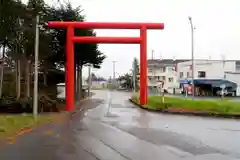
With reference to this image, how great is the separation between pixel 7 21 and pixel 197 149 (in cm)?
1420

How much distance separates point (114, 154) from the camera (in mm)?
9352

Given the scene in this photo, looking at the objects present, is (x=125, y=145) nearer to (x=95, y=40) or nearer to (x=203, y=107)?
(x=203, y=107)

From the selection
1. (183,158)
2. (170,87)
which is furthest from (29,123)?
(170,87)

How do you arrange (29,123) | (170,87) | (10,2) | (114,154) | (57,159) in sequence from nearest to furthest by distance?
(57,159) < (114,154) < (29,123) < (10,2) < (170,87)

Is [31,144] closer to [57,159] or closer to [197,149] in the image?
[57,159]

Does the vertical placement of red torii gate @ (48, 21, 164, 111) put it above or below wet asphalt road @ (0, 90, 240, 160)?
above

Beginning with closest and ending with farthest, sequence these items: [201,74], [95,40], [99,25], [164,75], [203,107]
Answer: [203,107] → [99,25] → [95,40] → [201,74] → [164,75]

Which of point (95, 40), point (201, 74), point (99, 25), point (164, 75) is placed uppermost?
point (99, 25)

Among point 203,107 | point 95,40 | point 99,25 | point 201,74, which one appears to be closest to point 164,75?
point 201,74

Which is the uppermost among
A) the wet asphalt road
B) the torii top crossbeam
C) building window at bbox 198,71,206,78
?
the torii top crossbeam

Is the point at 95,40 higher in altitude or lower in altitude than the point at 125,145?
higher

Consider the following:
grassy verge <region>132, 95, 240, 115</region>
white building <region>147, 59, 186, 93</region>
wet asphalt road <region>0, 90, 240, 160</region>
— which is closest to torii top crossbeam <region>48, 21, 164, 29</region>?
grassy verge <region>132, 95, 240, 115</region>

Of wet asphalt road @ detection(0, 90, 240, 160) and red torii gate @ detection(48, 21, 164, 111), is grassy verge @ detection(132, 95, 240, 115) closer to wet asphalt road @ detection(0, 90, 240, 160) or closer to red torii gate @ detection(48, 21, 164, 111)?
red torii gate @ detection(48, 21, 164, 111)

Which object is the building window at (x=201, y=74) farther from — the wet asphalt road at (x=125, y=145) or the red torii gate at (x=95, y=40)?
the wet asphalt road at (x=125, y=145)
